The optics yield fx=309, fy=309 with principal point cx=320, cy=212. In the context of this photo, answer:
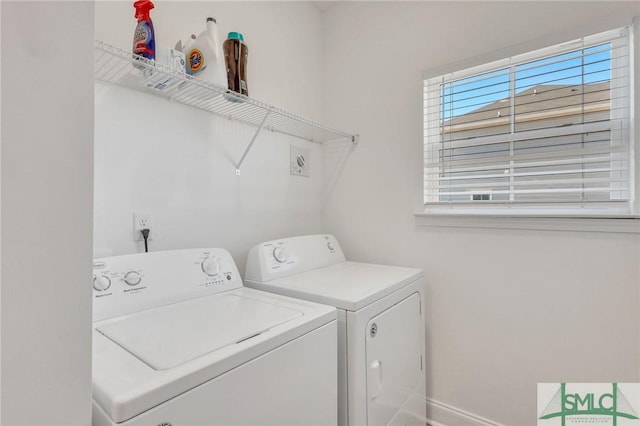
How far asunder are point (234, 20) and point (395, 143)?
115cm

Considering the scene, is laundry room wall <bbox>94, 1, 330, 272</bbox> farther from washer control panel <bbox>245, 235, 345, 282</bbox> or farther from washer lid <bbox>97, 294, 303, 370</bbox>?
washer lid <bbox>97, 294, 303, 370</bbox>

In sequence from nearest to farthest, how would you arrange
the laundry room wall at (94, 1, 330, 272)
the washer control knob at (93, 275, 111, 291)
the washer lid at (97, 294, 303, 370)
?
the washer lid at (97, 294, 303, 370), the washer control knob at (93, 275, 111, 291), the laundry room wall at (94, 1, 330, 272)

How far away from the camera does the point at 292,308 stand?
1.12 metres

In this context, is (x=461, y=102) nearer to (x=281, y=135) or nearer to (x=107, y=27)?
(x=281, y=135)

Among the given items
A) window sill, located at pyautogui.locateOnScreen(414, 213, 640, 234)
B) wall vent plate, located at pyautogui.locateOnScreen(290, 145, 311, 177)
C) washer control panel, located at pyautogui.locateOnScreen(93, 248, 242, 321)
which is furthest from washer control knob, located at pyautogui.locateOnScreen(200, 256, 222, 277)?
window sill, located at pyautogui.locateOnScreen(414, 213, 640, 234)

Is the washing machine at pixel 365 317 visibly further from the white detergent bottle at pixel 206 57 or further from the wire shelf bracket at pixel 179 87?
the white detergent bottle at pixel 206 57

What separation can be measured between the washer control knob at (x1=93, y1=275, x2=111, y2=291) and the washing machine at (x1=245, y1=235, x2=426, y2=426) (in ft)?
2.04

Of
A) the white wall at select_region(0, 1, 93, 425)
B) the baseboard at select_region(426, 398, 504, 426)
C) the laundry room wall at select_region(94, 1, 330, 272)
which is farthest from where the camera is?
the baseboard at select_region(426, 398, 504, 426)

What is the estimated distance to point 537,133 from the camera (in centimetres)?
152

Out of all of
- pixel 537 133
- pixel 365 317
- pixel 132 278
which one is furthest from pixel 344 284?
pixel 537 133

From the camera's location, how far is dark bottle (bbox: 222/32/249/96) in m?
1.43

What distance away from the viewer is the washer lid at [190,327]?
77 centimetres

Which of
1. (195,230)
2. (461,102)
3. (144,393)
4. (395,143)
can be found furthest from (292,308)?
(461,102)

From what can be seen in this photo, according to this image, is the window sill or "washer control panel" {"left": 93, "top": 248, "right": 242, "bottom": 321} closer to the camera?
"washer control panel" {"left": 93, "top": 248, "right": 242, "bottom": 321}
